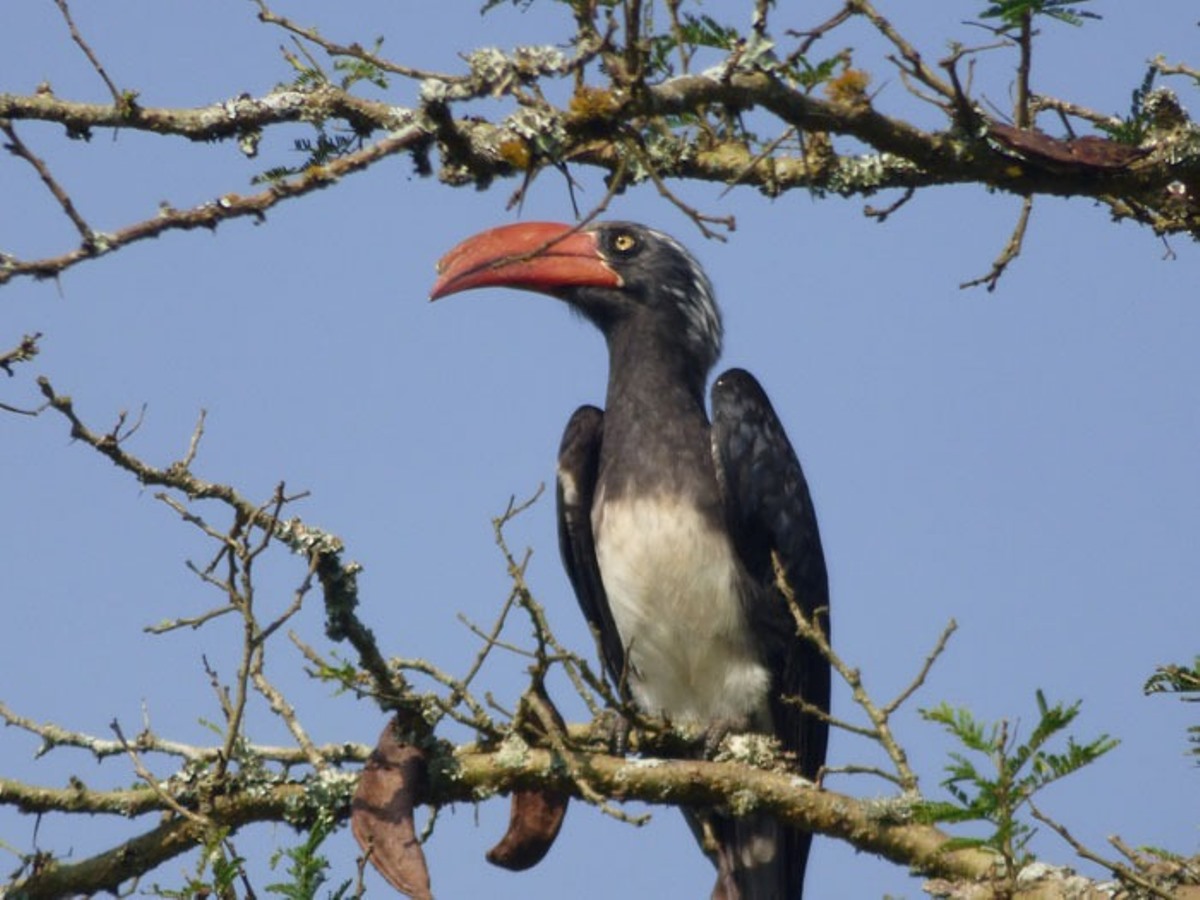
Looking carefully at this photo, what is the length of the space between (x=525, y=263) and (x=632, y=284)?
1.64ft

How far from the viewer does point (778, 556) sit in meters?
6.16

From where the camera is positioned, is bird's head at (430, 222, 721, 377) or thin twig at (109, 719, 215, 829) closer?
thin twig at (109, 719, 215, 829)

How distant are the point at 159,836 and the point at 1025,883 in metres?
1.96

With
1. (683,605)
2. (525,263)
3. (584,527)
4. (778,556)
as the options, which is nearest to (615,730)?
(683,605)

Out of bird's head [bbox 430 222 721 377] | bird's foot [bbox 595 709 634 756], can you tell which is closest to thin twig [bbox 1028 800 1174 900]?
bird's foot [bbox 595 709 634 756]

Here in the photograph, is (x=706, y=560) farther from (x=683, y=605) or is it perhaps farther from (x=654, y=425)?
(x=654, y=425)

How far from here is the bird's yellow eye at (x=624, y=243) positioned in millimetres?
7070

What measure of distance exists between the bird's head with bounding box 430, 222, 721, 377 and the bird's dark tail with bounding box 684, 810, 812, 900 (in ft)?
5.96

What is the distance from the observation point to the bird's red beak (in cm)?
641

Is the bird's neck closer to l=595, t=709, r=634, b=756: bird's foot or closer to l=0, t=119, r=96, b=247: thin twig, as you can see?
l=595, t=709, r=634, b=756: bird's foot

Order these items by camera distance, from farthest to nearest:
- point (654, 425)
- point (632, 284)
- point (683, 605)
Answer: point (632, 284) < point (654, 425) < point (683, 605)

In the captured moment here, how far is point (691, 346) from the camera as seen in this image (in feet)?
22.5

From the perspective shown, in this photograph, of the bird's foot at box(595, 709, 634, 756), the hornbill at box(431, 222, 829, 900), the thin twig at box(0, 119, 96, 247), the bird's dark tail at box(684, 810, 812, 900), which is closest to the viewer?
the thin twig at box(0, 119, 96, 247)

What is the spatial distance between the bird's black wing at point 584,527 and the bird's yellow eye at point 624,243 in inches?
30.5
